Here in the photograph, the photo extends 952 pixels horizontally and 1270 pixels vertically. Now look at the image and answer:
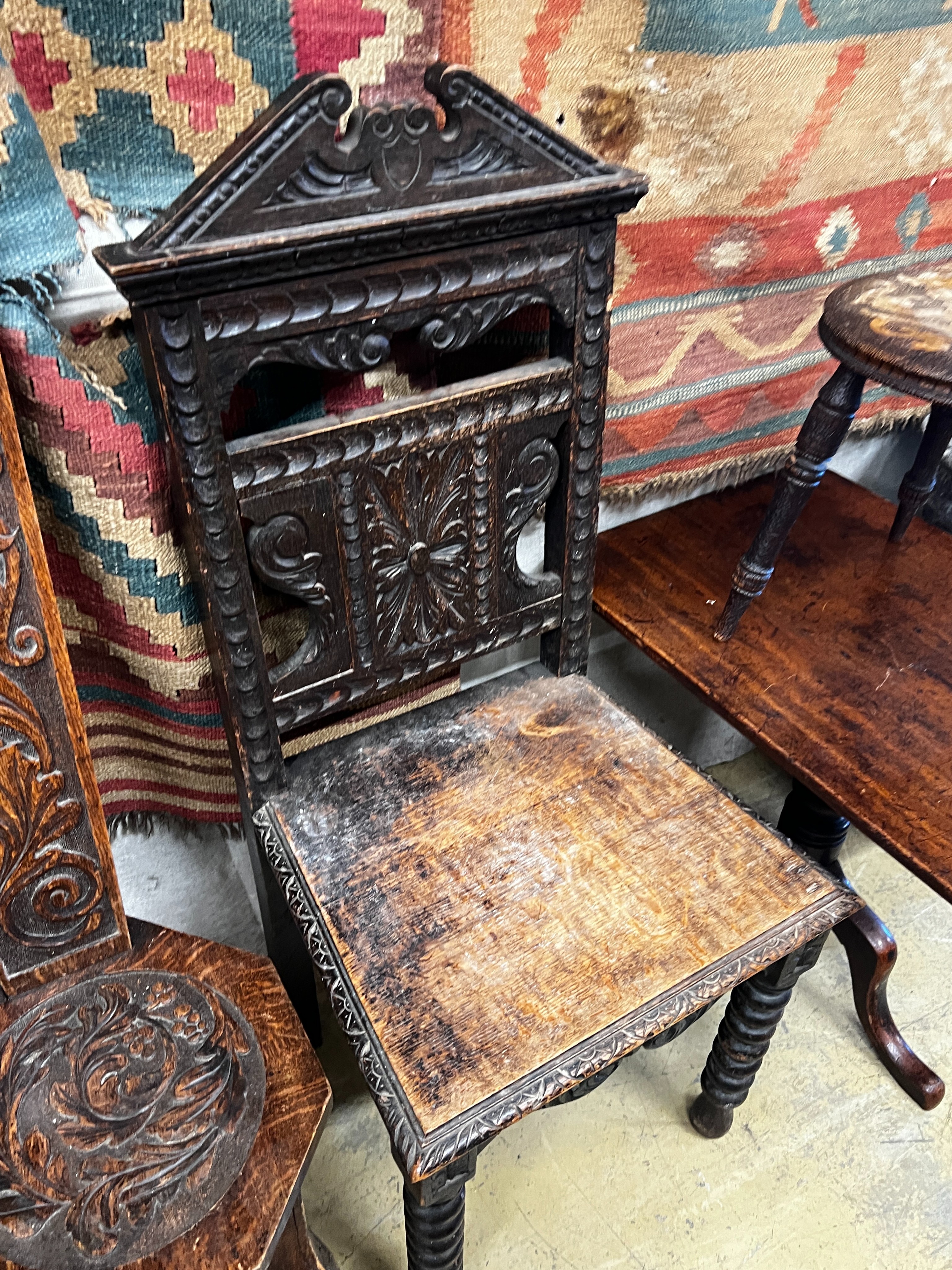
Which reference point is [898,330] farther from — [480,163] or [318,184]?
[318,184]

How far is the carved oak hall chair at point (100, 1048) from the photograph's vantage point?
81 cm

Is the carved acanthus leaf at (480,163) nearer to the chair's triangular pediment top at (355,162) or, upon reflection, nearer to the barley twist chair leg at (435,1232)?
the chair's triangular pediment top at (355,162)

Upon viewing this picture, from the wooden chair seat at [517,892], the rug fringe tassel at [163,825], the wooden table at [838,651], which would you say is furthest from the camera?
the rug fringe tassel at [163,825]

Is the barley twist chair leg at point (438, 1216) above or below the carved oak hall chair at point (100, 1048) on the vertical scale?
below

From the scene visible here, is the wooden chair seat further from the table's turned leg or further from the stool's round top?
the stool's round top

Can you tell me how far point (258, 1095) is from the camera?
2.95 ft

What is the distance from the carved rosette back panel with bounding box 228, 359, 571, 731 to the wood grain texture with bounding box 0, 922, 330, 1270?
0.28m

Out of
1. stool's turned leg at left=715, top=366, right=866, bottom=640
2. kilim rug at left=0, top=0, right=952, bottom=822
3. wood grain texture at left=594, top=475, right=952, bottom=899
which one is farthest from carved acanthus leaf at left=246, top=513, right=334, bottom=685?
stool's turned leg at left=715, top=366, right=866, bottom=640

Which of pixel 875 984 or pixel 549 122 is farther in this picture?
pixel 875 984

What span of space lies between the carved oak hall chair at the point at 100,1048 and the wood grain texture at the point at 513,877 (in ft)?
0.44

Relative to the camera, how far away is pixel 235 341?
832 millimetres

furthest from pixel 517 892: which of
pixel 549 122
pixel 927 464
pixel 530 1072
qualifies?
pixel 927 464

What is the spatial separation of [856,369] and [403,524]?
58 cm

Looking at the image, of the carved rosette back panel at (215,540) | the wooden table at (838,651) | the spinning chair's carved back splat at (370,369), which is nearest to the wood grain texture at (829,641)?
the wooden table at (838,651)
